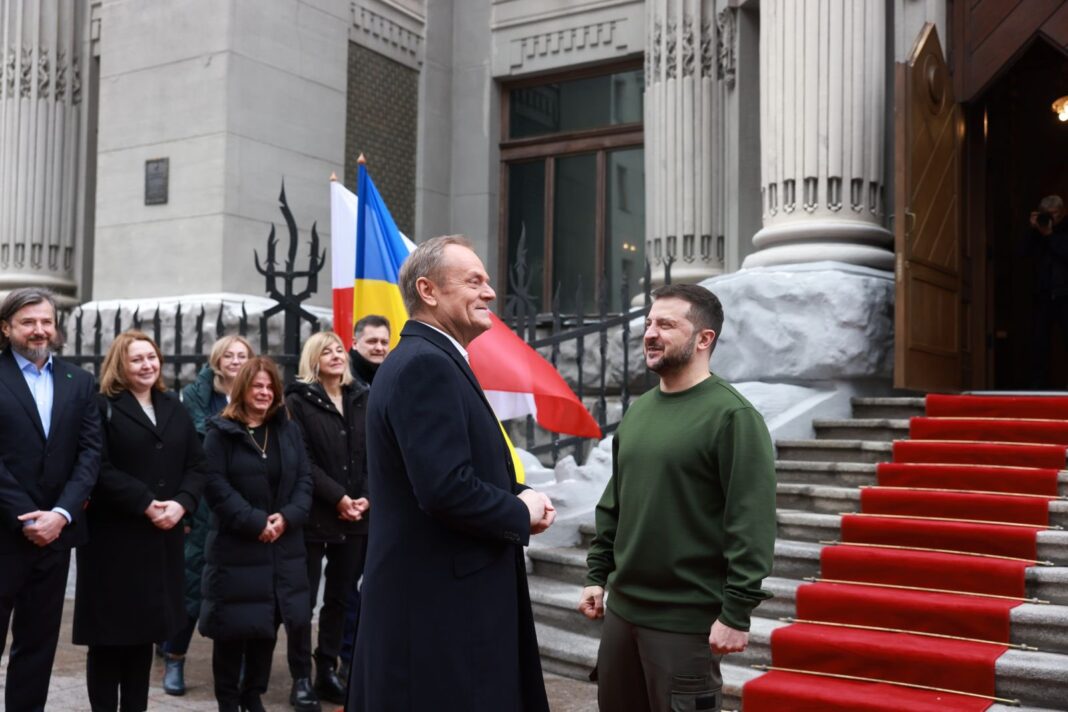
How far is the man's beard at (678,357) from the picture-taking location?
3.57 metres

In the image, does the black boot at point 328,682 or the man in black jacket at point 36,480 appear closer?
the man in black jacket at point 36,480

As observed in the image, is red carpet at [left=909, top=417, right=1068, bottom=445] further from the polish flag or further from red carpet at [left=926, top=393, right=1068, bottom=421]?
the polish flag

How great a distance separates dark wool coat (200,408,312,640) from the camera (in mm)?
5297

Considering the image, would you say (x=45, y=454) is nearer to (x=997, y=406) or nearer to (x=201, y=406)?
(x=201, y=406)

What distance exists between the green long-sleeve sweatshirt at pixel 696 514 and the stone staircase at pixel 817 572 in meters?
2.08

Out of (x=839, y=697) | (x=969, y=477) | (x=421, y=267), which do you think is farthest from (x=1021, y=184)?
(x=421, y=267)

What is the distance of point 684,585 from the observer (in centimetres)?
344

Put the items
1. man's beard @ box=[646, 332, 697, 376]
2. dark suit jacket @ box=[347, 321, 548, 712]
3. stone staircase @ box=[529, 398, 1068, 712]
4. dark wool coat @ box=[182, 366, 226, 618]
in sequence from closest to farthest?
dark suit jacket @ box=[347, 321, 548, 712]
man's beard @ box=[646, 332, 697, 376]
stone staircase @ box=[529, 398, 1068, 712]
dark wool coat @ box=[182, 366, 226, 618]

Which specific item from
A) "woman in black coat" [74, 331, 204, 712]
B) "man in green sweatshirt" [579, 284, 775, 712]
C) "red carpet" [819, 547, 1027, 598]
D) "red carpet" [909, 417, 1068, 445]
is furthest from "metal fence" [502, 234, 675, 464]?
"man in green sweatshirt" [579, 284, 775, 712]

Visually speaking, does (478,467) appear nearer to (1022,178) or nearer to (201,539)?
(201,539)

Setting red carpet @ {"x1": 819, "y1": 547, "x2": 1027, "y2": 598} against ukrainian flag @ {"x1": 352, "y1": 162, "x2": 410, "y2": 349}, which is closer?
red carpet @ {"x1": 819, "y1": 547, "x2": 1027, "y2": 598}

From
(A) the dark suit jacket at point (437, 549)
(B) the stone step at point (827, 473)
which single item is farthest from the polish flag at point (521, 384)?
(A) the dark suit jacket at point (437, 549)

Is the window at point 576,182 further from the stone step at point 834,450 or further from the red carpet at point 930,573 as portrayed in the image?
the red carpet at point 930,573

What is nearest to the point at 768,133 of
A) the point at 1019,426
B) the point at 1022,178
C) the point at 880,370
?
the point at 880,370
